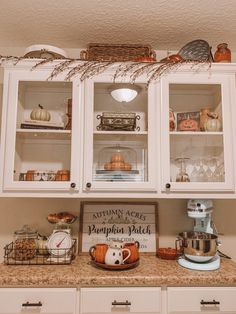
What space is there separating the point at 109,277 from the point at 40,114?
3.62 ft

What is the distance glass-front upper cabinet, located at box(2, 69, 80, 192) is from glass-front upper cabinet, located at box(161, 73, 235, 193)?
592mm

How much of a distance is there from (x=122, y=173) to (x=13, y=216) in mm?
907

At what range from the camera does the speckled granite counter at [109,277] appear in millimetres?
1512

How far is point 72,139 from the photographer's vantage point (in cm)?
175

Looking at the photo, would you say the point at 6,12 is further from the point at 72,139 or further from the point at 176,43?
the point at 176,43

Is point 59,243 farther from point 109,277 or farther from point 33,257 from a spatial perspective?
point 109,277

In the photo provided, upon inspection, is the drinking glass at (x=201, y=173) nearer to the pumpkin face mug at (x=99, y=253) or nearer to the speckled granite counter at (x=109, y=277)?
the speckled granite counter at (x=109, y=277)

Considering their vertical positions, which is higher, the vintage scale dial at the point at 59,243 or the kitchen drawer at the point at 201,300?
the vintage scale dial at the point at 59,243

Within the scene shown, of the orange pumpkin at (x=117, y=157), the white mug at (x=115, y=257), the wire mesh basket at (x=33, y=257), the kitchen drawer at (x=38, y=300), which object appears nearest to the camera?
the kitchen drawer at (x=38, y=300)

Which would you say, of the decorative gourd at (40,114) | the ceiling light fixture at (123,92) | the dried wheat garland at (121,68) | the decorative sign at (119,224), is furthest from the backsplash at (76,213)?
the dried wheat garland at (121,68)

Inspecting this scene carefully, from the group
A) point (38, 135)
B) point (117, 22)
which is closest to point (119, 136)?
point (38, 135)

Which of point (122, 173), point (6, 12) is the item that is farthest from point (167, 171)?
point (6, 12)

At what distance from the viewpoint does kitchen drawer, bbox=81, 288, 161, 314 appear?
1512mm

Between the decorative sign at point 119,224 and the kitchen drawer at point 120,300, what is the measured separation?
0.49 metres
